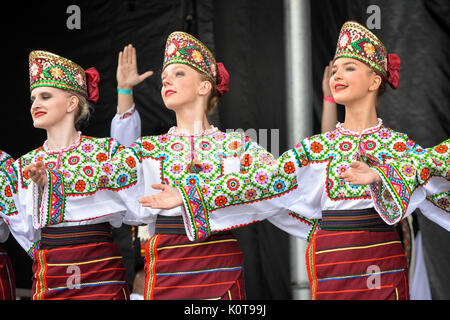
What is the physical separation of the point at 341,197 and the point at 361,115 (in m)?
0.43

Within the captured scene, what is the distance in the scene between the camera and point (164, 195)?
287 cm

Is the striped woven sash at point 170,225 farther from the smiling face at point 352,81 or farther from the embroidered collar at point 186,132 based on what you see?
the smiling face at point 352,81

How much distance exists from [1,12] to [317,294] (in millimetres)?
3135

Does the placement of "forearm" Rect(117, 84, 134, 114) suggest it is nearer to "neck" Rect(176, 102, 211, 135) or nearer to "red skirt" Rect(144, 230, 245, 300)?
"neck" Rect(176, 102, 211, 135)

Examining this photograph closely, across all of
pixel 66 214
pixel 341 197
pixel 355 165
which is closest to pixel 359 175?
pixel 355 165

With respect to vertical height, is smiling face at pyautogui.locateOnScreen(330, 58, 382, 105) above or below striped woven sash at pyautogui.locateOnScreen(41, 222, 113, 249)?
above

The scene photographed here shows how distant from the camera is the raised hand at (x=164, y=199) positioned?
2822mm

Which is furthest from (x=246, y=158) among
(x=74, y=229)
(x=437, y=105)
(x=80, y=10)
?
(x=80, y=10)

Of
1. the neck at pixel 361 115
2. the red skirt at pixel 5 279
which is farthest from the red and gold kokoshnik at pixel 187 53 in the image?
the red skirt at pixel 5 279

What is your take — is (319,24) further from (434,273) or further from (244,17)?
(434,273)

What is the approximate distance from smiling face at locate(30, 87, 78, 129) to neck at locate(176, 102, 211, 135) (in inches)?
24.1

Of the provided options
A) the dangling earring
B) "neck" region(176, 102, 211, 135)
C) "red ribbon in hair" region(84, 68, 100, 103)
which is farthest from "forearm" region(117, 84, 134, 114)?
the dangling earring

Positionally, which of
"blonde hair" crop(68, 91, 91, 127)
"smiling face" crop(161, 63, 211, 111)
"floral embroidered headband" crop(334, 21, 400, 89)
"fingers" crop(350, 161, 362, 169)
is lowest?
"fingers" crop(350, 161, 362, 169)

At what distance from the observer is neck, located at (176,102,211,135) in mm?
3402
